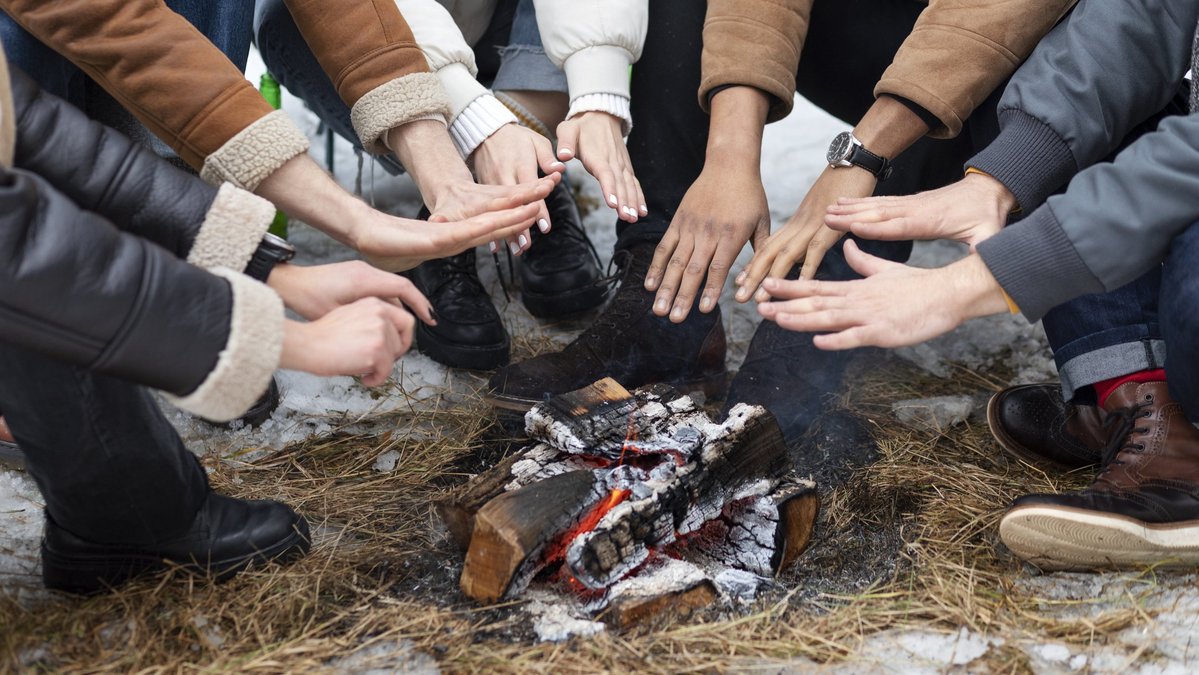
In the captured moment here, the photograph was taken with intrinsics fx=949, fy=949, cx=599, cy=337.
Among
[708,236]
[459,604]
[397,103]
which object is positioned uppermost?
[397,103]

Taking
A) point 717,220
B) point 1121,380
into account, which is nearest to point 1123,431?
point 1121,380

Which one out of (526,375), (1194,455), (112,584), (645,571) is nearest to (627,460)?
(645,571)

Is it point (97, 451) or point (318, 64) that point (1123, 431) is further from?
point (318, 64)

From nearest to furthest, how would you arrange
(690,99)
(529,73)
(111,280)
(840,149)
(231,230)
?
1. (111,280)
2. (231,230)
3. (840,149)
4. (690,99)
5. (529,73)

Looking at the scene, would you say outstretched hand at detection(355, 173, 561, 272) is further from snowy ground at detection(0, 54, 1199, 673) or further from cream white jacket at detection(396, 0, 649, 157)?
snowy ground at detection(0, 54, 1199, 673)

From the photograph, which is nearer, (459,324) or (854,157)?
(854,157)

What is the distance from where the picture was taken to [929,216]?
5.93 ft

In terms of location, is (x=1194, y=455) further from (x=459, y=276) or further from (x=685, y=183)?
(x=459, y=276)

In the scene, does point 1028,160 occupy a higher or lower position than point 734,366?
higher

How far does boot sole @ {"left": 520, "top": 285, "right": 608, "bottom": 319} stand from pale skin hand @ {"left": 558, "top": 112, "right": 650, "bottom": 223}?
20.6 inches

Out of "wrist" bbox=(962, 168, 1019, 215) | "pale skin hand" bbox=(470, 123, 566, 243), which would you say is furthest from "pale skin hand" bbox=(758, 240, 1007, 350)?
"pale skin hand" bbox=(470, 123, 566, 243)

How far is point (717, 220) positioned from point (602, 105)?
1.35 ft

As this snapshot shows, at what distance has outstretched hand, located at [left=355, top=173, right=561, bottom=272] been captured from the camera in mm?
1799

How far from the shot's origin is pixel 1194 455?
1735mm
